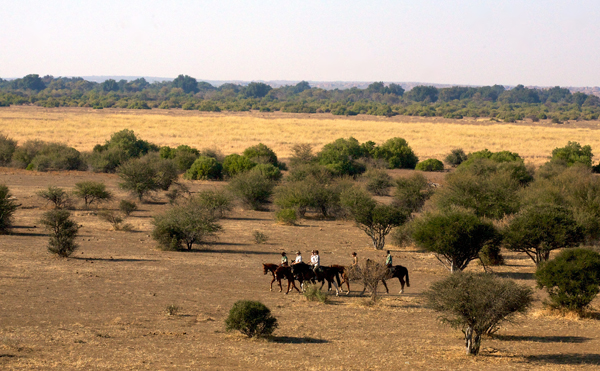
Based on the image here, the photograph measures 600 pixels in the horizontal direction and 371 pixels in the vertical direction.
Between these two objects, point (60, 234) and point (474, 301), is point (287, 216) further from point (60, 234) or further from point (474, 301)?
point (474, 301)

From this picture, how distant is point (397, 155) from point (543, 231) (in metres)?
33.3

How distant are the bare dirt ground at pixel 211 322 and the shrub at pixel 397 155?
95.4 ft

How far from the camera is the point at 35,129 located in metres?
74.4

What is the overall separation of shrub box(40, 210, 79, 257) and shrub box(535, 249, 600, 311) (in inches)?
586

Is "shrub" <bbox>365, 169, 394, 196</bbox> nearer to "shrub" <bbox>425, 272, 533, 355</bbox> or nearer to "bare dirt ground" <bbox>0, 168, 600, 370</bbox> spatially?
"bare dirt ground" <bbox>0, 168, 600, 370</bbox>

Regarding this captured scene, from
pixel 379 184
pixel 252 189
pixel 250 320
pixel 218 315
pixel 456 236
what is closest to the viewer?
pixel 250 320

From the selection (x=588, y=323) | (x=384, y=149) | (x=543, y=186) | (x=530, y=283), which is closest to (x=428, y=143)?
(x=384, y=149)

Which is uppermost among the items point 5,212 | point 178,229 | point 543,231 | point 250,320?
point 543,231

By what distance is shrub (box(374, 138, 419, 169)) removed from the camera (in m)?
53.0

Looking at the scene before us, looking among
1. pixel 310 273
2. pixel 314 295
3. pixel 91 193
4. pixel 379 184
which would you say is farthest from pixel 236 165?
pixel 314 295

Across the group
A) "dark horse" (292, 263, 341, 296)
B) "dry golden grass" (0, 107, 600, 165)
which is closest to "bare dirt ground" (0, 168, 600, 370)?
"dark horse" (292, 263, 341, 296)

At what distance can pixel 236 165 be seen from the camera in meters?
45.1

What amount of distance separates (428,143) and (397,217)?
4684 centimetres

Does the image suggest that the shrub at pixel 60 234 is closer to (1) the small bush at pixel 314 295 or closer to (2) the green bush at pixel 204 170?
(1) the small bush at pixel 314 295
